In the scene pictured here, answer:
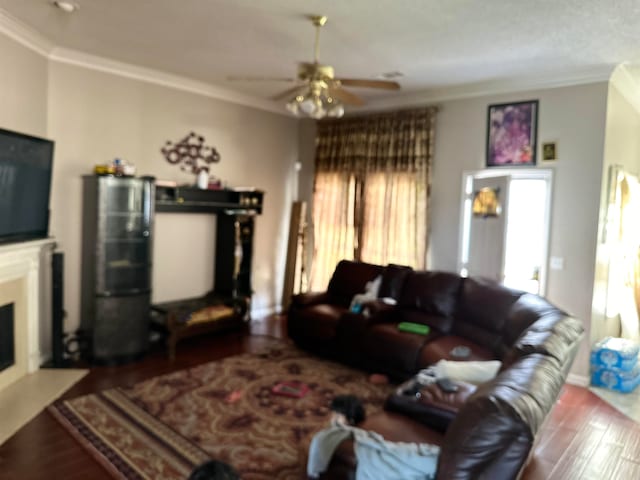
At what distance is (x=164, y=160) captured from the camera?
5020 mm

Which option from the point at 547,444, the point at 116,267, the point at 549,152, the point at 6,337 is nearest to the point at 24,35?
the point at 116,267

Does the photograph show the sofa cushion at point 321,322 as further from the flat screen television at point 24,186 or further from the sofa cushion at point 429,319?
the flat screen television at point 24,186

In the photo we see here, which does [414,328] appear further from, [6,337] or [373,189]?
[6,337]

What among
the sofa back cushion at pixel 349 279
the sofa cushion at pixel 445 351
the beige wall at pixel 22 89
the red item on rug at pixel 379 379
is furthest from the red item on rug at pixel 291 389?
the beige wall at pixel 22 89

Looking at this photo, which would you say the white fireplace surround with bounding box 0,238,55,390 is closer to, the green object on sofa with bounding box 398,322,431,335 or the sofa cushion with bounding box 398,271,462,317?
the green object on sofa with bounding box 398,322,431,335

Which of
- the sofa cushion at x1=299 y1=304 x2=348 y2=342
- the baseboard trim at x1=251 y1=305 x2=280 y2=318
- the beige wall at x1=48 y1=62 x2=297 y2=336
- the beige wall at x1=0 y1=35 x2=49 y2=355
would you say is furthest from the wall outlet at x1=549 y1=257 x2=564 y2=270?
the beige wall at x1=0 y1=35 x2=49 y2=355

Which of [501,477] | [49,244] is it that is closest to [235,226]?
[49,244]

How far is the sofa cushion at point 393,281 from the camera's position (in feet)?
15.6

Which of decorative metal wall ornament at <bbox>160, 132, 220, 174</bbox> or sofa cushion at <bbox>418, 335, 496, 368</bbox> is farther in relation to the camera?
decorative metal wall ornament at <bbox>160, 132, 220, 174</bbox>

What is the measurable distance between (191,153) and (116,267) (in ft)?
5.31

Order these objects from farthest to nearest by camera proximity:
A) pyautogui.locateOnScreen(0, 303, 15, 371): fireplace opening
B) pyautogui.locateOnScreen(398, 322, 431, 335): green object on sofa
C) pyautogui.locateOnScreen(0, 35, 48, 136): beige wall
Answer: pyautogui.locateOnScreen(398, 322, 431, 335): green object on sofa, pyautogui.locateOnScreen(0, 303, 15, 371): fireplace opening, pyautogui.locateOnScreen(0, 35, 48, 136): beige wall

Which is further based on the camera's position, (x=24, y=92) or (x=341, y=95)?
(x=24, y=92)

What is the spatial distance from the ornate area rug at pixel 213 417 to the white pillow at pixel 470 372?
38.5 inches

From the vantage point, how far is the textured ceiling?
2988mm
